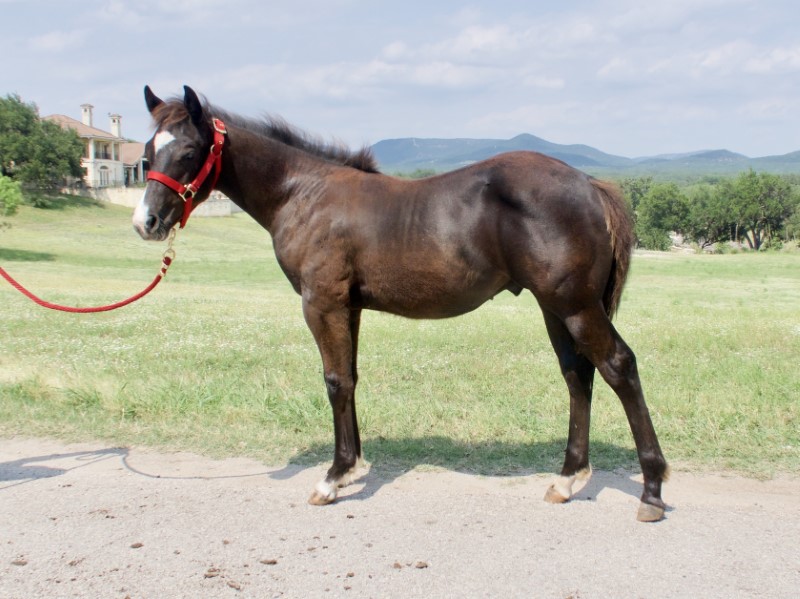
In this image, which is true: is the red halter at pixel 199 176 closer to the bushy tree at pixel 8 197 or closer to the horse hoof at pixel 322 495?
the horse hoof at pixel 322 495

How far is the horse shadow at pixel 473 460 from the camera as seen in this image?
16.9 ft

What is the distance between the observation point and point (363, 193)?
16.6ft

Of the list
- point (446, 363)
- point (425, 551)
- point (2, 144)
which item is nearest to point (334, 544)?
point (425, 551)

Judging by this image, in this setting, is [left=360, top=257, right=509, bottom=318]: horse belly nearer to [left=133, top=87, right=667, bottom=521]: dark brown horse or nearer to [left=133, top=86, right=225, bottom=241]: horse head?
[left=133, top=87, right=667, bottom=521]: dark brown horse

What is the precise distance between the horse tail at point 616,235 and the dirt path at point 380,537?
1408 mm

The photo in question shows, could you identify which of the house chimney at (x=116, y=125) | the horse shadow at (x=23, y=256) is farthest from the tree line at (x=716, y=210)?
the horse shadow at (x=23, y=256)

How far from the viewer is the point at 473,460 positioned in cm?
546

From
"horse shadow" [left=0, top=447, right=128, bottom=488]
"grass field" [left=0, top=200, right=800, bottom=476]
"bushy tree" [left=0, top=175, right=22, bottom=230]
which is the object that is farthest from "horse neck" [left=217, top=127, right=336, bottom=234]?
"bushy tree" [left=0, top=175, right=22, bottom=230]

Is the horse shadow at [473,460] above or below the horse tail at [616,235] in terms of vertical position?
below

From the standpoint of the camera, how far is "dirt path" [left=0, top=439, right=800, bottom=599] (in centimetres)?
358

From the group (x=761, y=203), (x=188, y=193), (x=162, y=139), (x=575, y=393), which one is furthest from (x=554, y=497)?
(x=761, y=203)

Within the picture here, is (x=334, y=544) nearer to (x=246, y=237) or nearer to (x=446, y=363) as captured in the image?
(x=446, y=363)

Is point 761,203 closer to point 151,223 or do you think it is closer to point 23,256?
point 23,256

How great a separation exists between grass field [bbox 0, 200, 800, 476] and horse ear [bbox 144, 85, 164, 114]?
2755 mm
